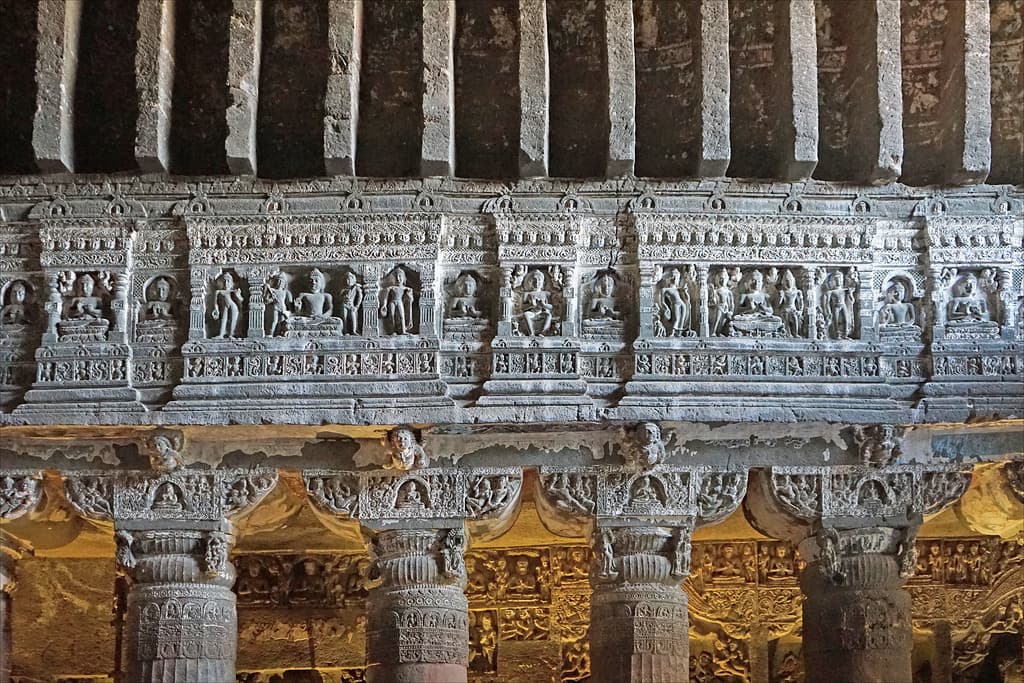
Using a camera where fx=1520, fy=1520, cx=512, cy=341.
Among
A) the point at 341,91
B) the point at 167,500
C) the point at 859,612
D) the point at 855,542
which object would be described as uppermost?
the point at 341,91

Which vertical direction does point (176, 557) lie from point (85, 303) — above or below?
below

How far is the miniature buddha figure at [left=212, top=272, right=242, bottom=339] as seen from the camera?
9305 millimetres

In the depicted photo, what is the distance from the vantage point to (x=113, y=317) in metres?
9.39

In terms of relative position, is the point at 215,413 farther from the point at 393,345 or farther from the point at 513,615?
the point at 513,615

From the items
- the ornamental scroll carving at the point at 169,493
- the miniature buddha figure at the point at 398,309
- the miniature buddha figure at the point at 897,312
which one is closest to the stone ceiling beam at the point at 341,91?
the miniature buddha figure at the point at 398,309

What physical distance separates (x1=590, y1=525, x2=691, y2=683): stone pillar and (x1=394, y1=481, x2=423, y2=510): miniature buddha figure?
109cm

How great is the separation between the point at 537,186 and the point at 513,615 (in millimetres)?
3253

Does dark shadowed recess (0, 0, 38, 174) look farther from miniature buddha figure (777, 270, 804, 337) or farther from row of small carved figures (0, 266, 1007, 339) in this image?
miniature buddha figure (777, 270, 804, 337)

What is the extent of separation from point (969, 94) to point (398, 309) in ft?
12.4

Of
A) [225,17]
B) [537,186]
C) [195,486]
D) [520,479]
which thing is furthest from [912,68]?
[195,486]

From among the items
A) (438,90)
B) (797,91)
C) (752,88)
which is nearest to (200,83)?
(438,90)

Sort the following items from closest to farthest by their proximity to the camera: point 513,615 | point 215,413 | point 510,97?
point 215,413 < point 510,97 < point 513,615

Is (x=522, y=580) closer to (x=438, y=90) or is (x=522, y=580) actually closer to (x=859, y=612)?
(x=859, y=612)

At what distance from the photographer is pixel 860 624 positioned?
905 cm
